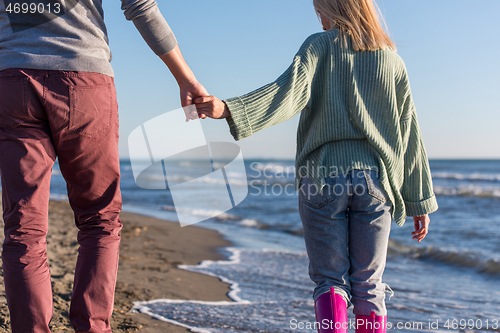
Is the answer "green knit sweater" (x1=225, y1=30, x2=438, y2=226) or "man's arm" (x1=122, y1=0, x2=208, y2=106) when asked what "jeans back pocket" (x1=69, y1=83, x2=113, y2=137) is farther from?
"green knit sweater" (x1=225, y1=30, x2=438, y2=226)

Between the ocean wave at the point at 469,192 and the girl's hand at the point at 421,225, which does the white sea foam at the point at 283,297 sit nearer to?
the girl's hand at the point at 421,225

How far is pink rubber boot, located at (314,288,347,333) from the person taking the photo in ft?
4.78

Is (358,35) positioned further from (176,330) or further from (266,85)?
(176,330)

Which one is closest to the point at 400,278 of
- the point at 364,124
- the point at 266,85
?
the point at 364,124

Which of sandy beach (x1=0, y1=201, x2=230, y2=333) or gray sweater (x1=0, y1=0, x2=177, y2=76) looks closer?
gray sweater (x1=0, y1=0, x2=177, y2=76)

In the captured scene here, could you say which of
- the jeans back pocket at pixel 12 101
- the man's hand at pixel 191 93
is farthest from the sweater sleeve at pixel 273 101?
the jeans back pocket at pixel 12 101

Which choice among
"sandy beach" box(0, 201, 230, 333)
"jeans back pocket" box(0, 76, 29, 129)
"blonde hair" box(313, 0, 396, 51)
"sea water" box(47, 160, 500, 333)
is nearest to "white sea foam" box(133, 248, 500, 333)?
"sea water" box(47, 160, 500, 333)

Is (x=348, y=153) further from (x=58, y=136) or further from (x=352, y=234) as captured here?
(x=58, y=136)

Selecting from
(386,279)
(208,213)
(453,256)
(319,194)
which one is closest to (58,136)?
(319,194)

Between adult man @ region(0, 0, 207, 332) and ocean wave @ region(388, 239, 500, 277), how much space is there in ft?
15.2

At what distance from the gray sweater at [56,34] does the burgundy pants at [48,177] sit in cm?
3

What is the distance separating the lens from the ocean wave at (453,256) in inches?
182

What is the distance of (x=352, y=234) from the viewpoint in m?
1.56

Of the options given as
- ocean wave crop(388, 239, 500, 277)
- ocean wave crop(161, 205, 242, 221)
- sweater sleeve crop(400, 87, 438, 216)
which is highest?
sweater sleeve crop(400, 87, 438, 216)
